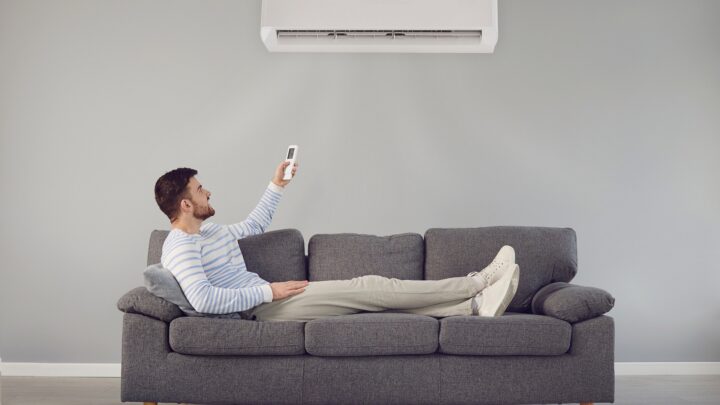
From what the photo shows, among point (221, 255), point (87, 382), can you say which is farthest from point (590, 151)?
point (87, 382)

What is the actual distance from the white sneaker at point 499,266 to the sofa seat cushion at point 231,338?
0.86 metres

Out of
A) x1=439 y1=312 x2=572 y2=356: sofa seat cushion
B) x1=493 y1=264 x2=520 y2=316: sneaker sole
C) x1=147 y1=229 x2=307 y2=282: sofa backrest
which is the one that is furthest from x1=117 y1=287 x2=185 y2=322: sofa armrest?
x1=493 y1=264 x2=520 y2=316: sneaker sole

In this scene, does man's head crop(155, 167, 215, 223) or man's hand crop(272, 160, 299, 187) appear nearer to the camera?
man's head crop(155, 167, 215, 223)

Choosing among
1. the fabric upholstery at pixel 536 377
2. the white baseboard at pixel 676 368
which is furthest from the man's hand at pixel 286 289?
the white baseboard at pixel 676 368

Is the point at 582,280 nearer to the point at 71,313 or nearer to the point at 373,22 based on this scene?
the point at 373,22

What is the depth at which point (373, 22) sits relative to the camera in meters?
3.62

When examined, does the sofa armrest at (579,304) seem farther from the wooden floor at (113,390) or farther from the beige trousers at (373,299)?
the wooden floor at (113,390)

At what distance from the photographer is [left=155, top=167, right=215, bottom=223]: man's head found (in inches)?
122

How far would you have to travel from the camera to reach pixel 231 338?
279 centimetres

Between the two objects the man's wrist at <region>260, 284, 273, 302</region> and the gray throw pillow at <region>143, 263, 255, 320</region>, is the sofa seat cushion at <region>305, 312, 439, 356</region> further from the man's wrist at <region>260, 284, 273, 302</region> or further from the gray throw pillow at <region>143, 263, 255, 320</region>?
the gray throw pillow at <region>143, 263, 255, 320</region>

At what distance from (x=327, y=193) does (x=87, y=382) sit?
5.25ft

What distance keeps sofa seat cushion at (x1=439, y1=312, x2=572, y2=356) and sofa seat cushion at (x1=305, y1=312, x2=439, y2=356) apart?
8 centimetres

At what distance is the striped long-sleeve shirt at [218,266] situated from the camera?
2.87 metres

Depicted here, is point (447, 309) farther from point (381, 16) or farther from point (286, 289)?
point (381, 16)
